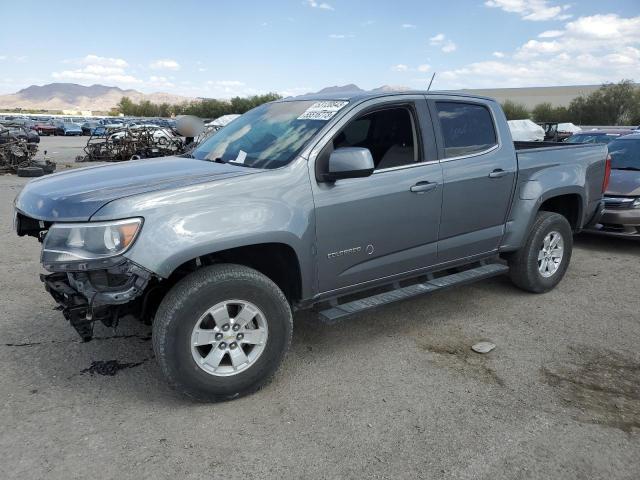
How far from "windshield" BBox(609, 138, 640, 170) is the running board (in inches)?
165

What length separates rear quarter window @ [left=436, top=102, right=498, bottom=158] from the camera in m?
4.16

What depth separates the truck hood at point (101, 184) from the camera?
2900 mm

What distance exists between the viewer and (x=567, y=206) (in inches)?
212

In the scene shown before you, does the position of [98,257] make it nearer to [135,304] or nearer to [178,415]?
[135,304]

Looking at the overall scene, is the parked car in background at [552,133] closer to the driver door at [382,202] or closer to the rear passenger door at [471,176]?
the rear passenger door at [471,176]

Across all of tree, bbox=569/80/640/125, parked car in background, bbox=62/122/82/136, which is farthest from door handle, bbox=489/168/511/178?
tree, bbox=569/80/640/125

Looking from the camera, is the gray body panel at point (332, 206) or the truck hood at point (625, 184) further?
the truck hood at point (625, 184)

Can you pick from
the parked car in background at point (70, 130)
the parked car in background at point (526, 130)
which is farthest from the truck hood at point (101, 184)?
the parked car in background at point (70, 130)

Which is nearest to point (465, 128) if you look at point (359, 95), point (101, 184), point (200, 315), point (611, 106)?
point (359, 95)

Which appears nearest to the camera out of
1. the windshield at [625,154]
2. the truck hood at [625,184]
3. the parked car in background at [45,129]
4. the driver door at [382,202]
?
the driver door at [382,202]

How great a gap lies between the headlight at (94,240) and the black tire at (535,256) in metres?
3.56

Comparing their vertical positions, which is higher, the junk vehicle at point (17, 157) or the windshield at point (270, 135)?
the windshield at point (270, 135)

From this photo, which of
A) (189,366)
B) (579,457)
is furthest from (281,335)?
(579,457)

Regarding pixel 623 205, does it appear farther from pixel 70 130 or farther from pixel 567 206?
pixel 70 130
